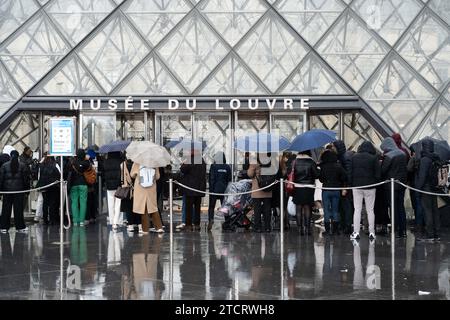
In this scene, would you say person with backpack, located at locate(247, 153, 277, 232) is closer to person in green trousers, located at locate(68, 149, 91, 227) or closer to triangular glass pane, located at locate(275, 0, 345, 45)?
person in green trousers, located at locate(68, 149, 91, 227)

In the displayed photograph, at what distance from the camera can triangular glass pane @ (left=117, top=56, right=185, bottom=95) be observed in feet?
60.2

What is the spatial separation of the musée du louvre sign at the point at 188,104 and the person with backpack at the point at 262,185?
372 cm

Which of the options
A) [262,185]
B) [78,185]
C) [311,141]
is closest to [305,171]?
[311,141]

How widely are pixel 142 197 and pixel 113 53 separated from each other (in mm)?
5808

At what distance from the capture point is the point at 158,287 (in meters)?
8.80

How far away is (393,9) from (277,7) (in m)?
2.88

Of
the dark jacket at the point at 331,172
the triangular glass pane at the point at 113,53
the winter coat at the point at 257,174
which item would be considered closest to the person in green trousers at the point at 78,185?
the winter coat at the point at 257,174

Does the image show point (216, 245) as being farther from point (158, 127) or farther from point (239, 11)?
point (239, 11)

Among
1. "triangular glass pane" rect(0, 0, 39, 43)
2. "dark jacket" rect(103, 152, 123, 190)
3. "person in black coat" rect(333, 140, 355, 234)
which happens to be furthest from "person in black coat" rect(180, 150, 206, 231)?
"triangular glass pane" rect(0, 0, 39, 43)

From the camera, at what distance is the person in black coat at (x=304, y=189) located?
13.6 metres

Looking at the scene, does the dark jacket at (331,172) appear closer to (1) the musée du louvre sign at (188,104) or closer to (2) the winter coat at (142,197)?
(2) the winter coat at (142,197)

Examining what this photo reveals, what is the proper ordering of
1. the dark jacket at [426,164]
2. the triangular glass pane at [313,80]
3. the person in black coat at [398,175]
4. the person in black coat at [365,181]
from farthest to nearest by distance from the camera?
the triangular glass pane at [313,80]
the person in black coat at [398,175]
the person in black coat at [365,181]
the dark jacket at [426,164]

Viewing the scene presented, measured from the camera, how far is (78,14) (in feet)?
62.2

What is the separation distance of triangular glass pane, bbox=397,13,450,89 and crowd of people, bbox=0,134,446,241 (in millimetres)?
4171
